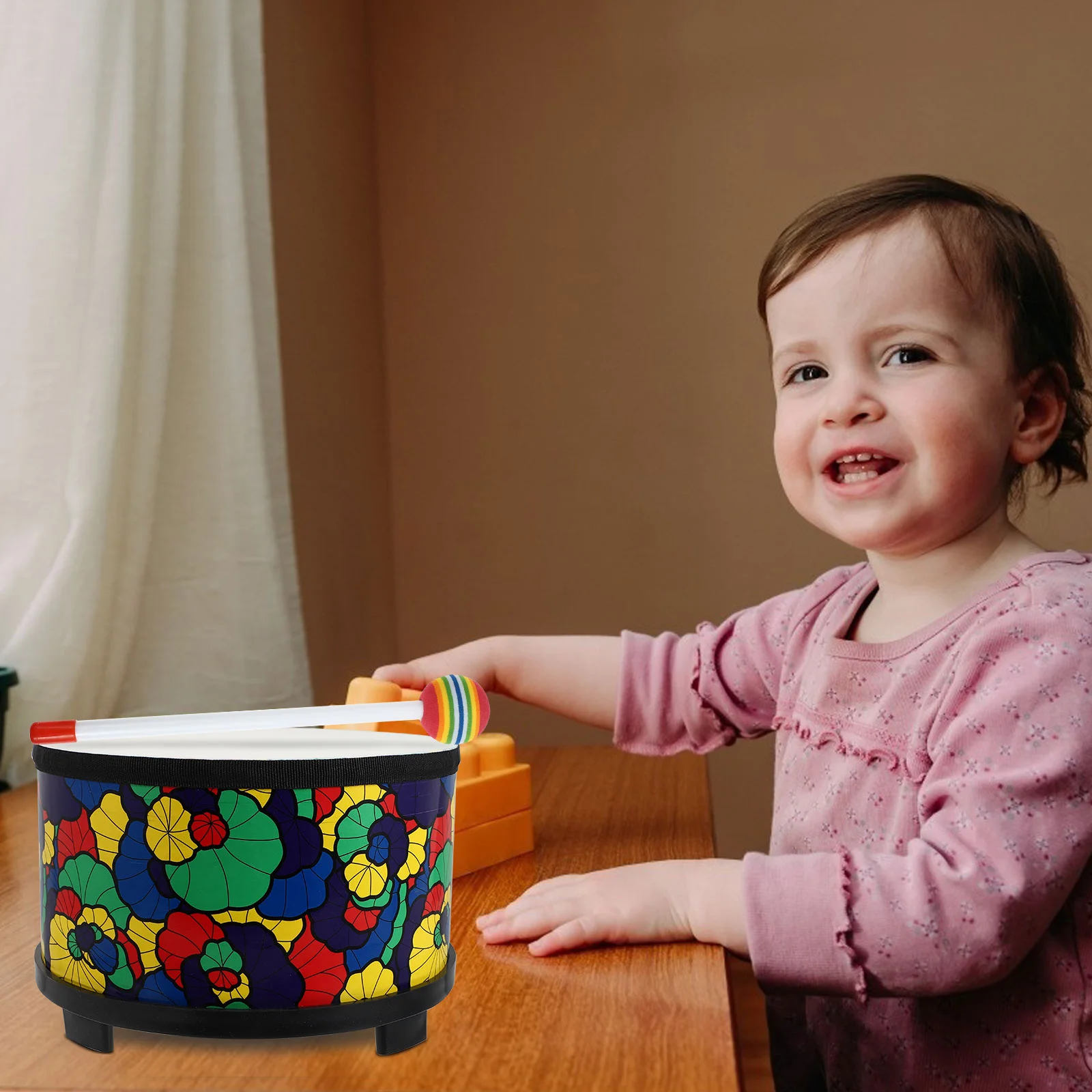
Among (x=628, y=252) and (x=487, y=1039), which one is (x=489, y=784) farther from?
(x=628, y=252)

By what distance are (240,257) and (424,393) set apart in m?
0.89

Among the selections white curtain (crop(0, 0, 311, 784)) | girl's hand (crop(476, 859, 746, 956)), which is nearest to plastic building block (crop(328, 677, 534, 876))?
girl's hand (crop(476, 859, 746, 956))

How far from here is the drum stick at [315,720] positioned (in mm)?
455

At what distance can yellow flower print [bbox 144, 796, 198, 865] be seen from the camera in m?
0.42

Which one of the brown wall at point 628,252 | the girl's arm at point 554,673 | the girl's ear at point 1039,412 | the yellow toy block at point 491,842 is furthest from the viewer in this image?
the brown wall at point 628,252

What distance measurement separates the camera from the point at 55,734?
0.45 meters

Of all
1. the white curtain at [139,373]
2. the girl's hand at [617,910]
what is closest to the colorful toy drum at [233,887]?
the girl's hand at [617,910]

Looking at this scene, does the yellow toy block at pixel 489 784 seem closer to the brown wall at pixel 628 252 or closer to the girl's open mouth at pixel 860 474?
the girl's open mouth at pixel 860 474

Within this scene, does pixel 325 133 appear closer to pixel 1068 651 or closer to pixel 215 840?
pixel 1068 651

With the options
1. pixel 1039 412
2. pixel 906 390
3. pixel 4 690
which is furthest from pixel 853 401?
pixel 4 690

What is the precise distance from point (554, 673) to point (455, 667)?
0.08 meters

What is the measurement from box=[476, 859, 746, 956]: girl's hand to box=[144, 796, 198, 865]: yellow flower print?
222 millimetres

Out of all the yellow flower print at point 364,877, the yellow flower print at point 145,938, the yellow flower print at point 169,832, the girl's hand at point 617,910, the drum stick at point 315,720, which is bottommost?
the girl's hand at point 617,910

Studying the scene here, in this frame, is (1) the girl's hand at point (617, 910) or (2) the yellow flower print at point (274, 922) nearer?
(2) the yellow flower print at point (274, 922)
